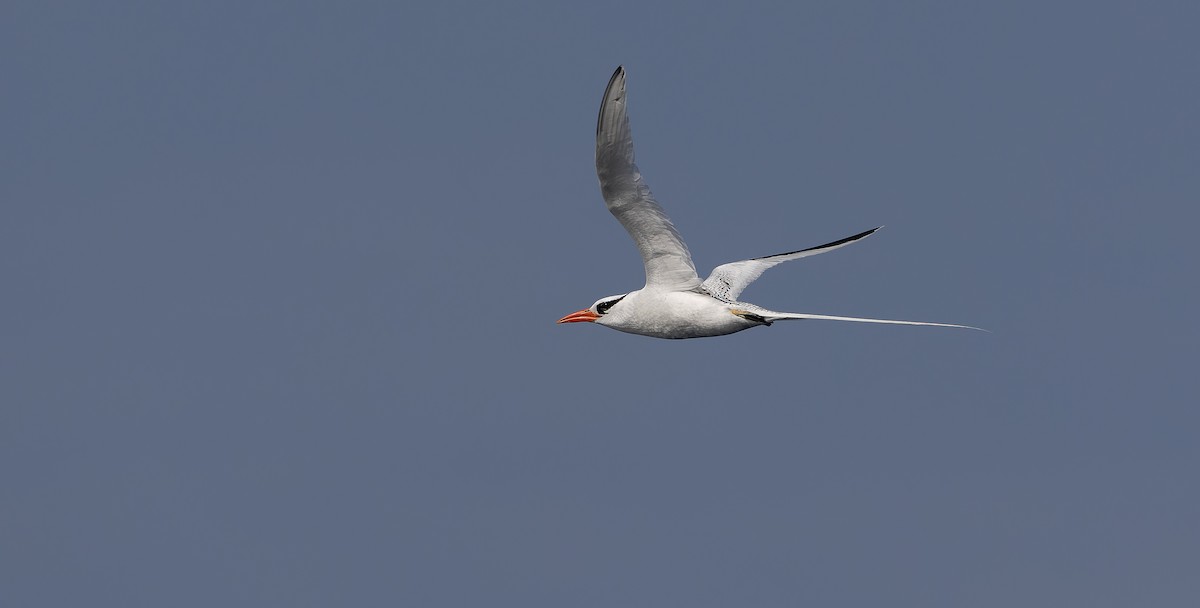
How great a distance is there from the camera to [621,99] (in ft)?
92.9

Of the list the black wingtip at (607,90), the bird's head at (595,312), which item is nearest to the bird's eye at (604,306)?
the bird's head at (595,312)

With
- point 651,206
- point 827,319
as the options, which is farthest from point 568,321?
→ point 827,319

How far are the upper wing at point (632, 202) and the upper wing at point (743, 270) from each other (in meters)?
1.32

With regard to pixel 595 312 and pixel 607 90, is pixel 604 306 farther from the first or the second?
pixel 607 90

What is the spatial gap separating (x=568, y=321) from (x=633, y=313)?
94.3 inches

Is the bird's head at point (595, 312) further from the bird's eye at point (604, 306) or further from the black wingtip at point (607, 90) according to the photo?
the black wingtip at point (607, 90)

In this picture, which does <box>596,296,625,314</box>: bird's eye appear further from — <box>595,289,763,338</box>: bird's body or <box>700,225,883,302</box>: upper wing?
<box>700,225,883,302</box>: upper wing

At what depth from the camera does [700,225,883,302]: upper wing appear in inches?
1313

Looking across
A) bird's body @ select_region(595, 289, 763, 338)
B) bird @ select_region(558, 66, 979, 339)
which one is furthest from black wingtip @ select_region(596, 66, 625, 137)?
bird's body @ select_region(595, 289, 763, 338)

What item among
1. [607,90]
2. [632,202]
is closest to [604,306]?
[632,202]

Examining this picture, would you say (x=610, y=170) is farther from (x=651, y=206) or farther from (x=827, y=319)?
(x=827, y=319)

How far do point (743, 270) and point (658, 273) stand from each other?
10.3 feet

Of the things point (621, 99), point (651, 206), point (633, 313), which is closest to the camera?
point (621, 99)

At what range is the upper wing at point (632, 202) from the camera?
28547 millimetres
